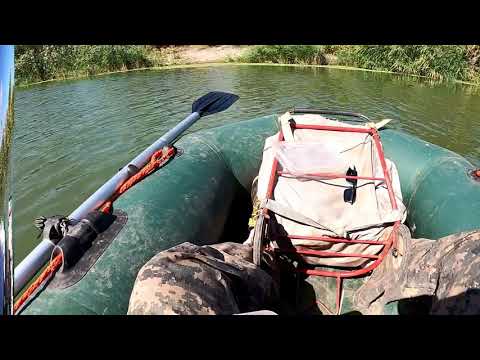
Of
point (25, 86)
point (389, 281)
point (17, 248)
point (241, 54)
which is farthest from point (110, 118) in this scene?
point (241, 54)

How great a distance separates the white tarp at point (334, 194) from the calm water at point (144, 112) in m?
2.43

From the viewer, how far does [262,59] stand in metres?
13.3

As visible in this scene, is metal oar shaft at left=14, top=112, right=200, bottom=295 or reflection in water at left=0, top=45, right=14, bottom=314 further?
metal oar shaft at left=14, top=112, right=200, bottom=295

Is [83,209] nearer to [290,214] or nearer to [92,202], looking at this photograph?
[92,202]

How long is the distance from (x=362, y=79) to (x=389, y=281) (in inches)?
358

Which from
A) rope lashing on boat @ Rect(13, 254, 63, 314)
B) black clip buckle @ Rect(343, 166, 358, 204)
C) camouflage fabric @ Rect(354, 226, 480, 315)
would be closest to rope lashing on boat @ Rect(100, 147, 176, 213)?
rope lashing on boat @ Rect(13, 254, 63, 314)

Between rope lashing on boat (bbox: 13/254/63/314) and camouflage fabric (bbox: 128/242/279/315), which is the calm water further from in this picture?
camouflage fabric (bbox: 128/242/279/315)

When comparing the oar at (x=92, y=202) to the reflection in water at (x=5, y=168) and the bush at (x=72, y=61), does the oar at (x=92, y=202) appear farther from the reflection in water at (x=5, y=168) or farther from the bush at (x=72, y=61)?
the bush at (x=72, y=61)

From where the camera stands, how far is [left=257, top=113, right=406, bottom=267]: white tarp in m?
2.16

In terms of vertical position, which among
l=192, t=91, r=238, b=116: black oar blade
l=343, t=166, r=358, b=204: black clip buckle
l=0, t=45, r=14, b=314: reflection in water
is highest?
l=0, t=45, r=14, b=314: reflection in water

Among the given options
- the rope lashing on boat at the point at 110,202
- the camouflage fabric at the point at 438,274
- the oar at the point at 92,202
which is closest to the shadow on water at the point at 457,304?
the camouflage fabric at the point at 438,274

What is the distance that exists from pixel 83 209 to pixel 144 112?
5.66 meters

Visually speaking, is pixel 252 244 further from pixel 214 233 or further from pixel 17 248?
pixel 17 248
